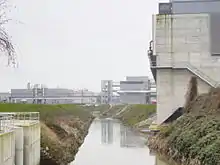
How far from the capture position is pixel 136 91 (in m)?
146

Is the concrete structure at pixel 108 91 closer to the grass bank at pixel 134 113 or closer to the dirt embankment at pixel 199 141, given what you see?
the grass bank at pixel 134 113

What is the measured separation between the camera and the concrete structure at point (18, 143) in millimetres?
14425

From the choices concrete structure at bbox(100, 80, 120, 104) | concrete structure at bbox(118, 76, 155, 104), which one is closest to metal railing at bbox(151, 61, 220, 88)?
concrete structure at bbox(118, 76, 155, 104)

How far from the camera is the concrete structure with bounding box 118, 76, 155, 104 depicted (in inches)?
5620

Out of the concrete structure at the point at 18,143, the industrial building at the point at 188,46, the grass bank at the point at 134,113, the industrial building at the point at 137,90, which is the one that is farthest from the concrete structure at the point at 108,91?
the concrete structure at the point at 18,143

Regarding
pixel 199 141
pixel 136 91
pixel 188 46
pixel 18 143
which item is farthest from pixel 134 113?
pixel 18 143

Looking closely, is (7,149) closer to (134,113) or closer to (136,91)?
(134,113)

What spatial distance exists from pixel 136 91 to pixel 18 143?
12849cm

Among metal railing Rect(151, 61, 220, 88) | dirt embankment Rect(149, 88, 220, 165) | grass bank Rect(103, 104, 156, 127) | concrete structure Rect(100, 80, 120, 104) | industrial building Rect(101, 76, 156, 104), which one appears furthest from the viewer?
concrete structure Rect(100, 80, 120, 104)

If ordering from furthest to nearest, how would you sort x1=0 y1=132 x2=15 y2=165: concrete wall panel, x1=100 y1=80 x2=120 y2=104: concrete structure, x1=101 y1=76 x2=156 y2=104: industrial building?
x1=100 y1=80 x2=120 y2=104: concrete structure → x1=101 y1=76 x2=156 y2=104: industrial building → x1=0 y1=132 x2=15 y2=165: concrete wall panel

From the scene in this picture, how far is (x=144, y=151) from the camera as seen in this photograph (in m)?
38.7

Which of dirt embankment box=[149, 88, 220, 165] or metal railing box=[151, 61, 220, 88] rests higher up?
metal railing box=[151, 61, 220, 88]

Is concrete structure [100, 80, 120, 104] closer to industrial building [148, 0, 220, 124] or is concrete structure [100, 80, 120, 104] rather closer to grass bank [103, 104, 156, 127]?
grass bank [103, 104, 156, 127]

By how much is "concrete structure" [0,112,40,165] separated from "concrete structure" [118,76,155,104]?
396ft
